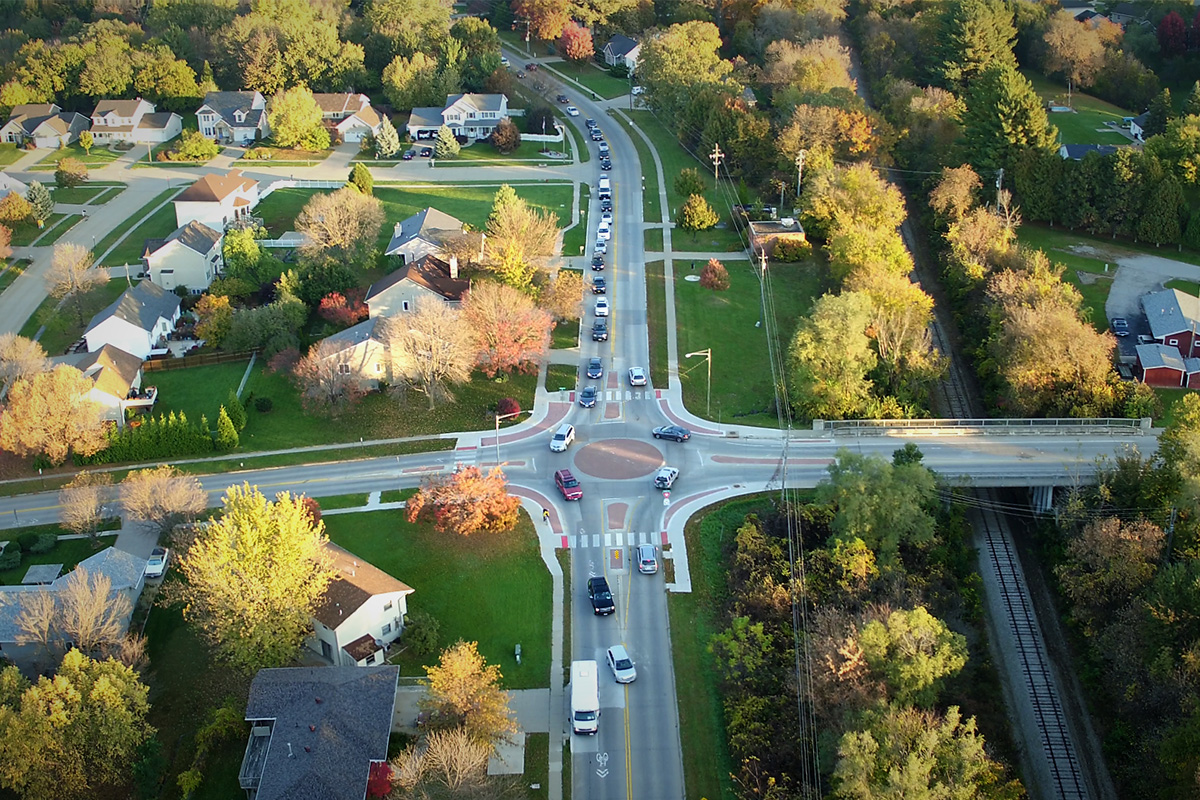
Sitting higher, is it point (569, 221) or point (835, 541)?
point (835, 541)

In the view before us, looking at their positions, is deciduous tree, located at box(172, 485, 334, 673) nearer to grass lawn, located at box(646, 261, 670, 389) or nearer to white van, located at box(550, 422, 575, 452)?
white van, located at box(550, 422, 575, 452)

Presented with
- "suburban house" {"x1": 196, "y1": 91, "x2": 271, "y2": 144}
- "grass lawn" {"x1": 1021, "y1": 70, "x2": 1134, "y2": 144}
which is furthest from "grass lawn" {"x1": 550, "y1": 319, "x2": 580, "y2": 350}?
"suburban house" {"x1": 196, "y1": 91, "x2": 271, "y2": 144}

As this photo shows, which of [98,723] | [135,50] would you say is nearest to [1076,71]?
[135,50]

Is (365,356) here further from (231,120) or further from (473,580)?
(231,120)

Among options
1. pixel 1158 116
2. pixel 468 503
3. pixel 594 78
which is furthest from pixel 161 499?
pixel 594 78

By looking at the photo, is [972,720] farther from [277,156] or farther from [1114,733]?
[277,156]

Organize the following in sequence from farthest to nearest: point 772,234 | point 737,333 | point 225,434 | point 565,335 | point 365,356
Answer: point 772,234 → point 737,333 → point 565,335 → point 365,356 → point 225,434
